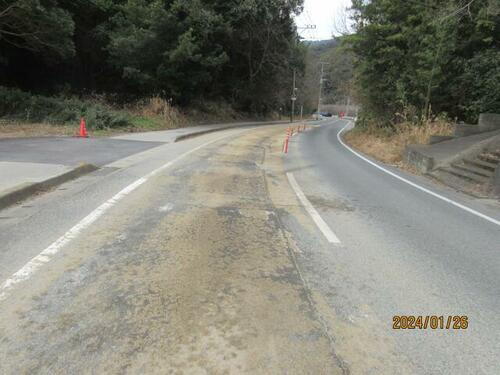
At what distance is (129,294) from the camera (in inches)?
136

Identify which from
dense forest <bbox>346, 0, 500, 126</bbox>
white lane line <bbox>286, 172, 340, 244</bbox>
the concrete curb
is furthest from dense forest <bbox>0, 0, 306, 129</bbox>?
white lane line <bbox>286, 172, 340, 244</bbox>

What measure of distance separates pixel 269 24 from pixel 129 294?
35.1 m

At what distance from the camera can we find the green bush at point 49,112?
18.6m

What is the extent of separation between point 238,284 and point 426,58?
17.2 meters

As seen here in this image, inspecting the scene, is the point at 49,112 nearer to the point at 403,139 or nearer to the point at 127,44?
the point at 127,44

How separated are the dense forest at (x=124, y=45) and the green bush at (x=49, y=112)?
0.11 meters

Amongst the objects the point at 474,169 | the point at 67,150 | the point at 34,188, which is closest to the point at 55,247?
the point at 34,188

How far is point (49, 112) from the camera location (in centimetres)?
1933

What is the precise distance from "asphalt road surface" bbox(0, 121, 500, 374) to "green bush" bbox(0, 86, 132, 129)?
13.1m

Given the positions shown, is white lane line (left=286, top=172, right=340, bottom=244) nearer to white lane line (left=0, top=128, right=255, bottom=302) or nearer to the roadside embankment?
white lane line (left=0, top=128, right=255, bottom=302)

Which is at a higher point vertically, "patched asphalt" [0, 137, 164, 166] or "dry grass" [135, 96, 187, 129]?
"dry grass" [135, 96, 187, 129]

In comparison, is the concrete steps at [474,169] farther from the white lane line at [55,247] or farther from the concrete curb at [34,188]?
the concrete curb at [34,188]

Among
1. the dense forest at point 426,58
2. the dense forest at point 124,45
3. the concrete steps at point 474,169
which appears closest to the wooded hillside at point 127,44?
the dense forest at point 124,45

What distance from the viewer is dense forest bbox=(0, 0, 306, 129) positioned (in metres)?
21.2
